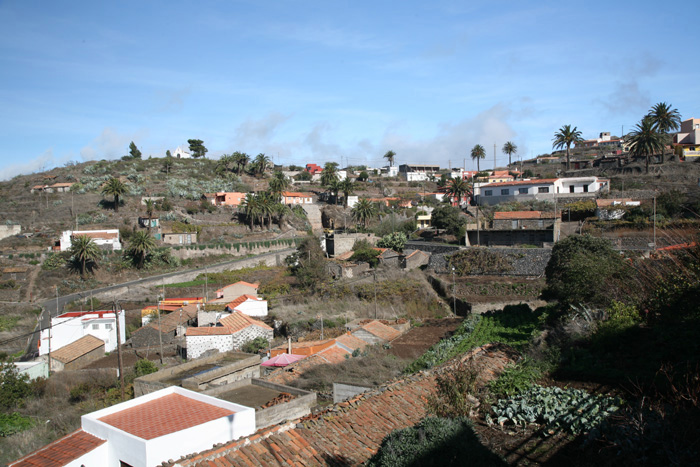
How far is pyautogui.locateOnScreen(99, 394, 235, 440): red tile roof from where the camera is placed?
947cm

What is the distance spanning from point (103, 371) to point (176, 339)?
5.84m

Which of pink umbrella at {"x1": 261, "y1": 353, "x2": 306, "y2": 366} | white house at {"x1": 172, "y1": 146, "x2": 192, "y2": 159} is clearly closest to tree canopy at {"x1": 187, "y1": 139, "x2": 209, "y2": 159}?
white house at {"x1": 172, "y1": 146, "x2": 192, "y2": 159}

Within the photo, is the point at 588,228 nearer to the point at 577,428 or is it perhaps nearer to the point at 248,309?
the point at 248,309

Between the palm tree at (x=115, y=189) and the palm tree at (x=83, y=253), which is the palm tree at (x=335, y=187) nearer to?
the palm tree at (x=115, y=189)

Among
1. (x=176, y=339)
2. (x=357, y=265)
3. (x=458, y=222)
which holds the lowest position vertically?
(x=176, y=339)

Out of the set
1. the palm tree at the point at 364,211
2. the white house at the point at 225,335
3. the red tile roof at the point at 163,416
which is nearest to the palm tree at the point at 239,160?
the palm tree at the point at 364,211

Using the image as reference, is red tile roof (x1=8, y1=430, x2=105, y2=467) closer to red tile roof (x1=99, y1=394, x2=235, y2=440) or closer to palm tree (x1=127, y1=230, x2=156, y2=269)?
red tile roof (x1=99, y1=394, x2=235, y2=440)

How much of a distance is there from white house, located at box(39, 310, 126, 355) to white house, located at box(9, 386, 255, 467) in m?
20.9

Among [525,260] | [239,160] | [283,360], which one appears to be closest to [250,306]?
[283,360]

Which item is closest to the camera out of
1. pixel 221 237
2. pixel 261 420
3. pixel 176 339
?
pixel 261 420

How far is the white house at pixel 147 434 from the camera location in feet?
28.6

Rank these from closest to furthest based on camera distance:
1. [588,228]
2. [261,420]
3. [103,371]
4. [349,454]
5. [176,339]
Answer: [349,454] < [261,420] < [103,371] < [176,339] < [588,228]

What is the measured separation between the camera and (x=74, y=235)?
47406 mm

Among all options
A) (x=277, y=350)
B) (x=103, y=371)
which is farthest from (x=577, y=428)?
(x=103, y=371)
